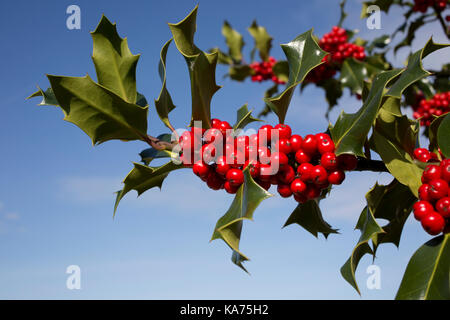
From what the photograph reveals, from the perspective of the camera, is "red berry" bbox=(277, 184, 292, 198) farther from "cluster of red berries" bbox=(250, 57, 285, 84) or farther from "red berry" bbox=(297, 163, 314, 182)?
"cluster of red berries" bbox=(250, 57, 285, 84)

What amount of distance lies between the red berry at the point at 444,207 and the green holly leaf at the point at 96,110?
3.46 feet

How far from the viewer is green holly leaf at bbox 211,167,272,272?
4.11 feet

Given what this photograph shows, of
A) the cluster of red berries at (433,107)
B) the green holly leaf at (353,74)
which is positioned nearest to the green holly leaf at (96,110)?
the green holly leaf at (353,74)

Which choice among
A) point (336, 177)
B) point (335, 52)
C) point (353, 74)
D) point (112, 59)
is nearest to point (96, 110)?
point (112, 59)

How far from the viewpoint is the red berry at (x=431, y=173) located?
141 centimetres

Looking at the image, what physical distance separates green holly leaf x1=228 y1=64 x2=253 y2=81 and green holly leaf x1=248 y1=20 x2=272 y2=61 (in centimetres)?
24

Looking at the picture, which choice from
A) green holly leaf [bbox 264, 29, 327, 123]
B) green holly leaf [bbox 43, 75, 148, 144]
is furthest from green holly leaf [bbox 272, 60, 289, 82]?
green holly leaf [bbox 43, 75, 148, 144]

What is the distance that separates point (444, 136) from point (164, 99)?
1040 millimetres

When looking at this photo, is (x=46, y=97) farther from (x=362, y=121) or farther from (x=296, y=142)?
(x=362, y=121)

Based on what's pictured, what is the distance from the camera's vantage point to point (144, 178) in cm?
157

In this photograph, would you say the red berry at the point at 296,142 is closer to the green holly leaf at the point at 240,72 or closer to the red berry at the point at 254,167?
the red berry at the point at 254,167

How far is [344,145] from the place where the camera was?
141 cm

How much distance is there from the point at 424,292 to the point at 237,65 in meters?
4.44

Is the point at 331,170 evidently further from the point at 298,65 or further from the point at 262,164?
the point at 298,65
